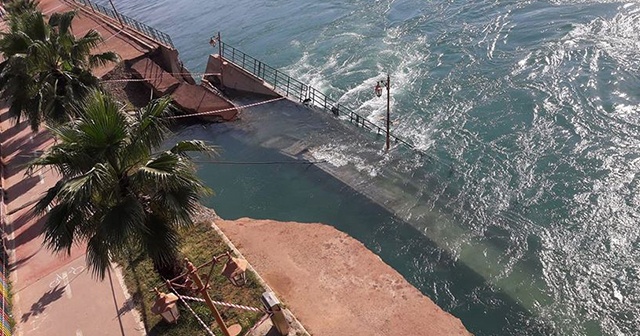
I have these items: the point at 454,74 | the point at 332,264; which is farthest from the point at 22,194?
the point at 454,74

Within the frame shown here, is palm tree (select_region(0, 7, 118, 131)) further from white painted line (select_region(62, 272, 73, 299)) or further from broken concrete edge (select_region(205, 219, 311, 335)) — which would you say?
broken concrete edge (select_region(205, 219, 311, 335))

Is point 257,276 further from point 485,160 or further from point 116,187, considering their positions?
point 485,160

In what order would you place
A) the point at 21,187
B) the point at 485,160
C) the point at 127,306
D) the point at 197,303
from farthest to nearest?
the point at 21,187 → the point at 485,160 → the point at 127,306 → the point at 197,303

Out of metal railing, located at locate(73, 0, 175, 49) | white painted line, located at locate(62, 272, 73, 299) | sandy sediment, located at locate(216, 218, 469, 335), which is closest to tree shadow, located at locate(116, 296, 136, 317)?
white painted line, located at locate(62, 272, 73, 299)

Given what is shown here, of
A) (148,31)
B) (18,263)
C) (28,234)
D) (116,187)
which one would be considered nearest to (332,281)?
(116,187)

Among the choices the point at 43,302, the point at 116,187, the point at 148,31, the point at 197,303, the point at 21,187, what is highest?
the point at 116,187

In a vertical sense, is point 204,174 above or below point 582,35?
below

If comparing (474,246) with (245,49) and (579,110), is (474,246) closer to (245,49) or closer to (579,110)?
(579,110)

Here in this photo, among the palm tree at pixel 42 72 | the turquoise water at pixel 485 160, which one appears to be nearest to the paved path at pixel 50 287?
the palm tree at pixel 42 72
